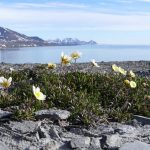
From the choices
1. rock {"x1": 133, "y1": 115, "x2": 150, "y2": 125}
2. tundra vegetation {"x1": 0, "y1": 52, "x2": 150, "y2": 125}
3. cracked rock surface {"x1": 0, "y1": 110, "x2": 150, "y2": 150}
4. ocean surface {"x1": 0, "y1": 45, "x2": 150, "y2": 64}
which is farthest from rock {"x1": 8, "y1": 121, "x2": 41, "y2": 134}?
ocean surface {"x1": 0, "y1": 45, "x2": 150, "y2": 64}

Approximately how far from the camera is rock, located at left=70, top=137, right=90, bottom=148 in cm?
723

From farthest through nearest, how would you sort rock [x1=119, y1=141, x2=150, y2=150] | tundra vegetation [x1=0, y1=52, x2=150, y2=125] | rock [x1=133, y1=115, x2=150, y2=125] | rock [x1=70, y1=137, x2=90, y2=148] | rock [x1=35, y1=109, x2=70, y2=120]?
rock [x1=133, y1=115, x2=150, y2=125] → tundra vegetation [x1=0, y1=52, x2=150, y2=125] → rock [x1=35, y1=109, x2=70, y2=120] → rock [x1=70, y1=137, x2=90, y2=148] → rock [x1=119, y1=141, x2=150, y2=150]

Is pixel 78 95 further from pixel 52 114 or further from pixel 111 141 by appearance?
pixel 111 141

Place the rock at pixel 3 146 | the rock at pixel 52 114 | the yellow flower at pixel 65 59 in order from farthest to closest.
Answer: the yellow flower at pixel 65 59 < the rock at pixel 52 114 < the rock at pixel 3 146

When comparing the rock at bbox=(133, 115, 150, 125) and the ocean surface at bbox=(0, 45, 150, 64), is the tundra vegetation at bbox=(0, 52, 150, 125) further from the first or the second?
the ocean surface at bbox=(0, 45, 150, 64)

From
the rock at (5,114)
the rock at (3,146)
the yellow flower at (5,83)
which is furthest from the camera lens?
the yellow flower at (5,83)

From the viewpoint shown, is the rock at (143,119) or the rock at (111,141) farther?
the rock at (143,119)

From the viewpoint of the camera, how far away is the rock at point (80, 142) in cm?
723

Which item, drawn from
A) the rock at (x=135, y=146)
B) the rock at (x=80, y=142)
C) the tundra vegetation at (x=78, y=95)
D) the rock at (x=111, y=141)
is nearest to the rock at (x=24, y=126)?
the tundra vegetation at (x=78, y=95)

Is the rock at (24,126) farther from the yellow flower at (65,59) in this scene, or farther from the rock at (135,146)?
the yellow flower at (65,59)

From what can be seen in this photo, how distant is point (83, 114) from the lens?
7902 millimetres

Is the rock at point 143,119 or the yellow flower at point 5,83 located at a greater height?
the yellow flower at point 5,83

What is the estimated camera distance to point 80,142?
7.30 m

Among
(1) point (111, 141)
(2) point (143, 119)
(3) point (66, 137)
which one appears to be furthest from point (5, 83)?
(2) point (143, 119)
